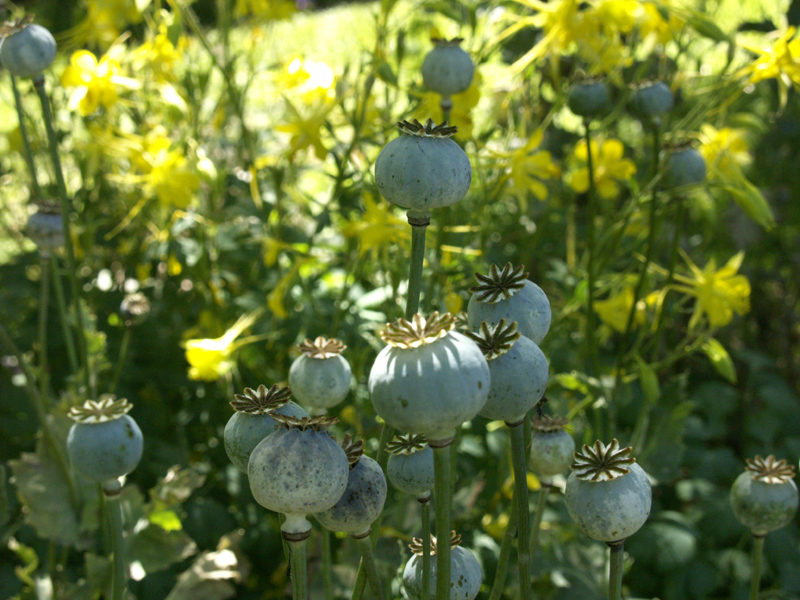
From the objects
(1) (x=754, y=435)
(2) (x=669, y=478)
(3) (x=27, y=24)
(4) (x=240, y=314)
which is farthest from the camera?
(1) (x=754, y=435)

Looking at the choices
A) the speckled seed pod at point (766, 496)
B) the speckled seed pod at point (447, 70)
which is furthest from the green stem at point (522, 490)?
the speckled seed pod at point (447, 70)

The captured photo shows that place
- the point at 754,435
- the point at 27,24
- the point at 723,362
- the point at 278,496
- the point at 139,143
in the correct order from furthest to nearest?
the point at 754,435, the point at 139,143, the point at 723,362, the point at 27,24, the point at 278,496

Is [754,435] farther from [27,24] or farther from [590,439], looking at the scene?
[27,24]

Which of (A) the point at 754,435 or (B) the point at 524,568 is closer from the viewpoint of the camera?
(B) the point at 524,568

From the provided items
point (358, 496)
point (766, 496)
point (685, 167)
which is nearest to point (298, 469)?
point (358, 496)

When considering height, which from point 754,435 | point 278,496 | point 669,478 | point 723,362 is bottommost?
point 754,435

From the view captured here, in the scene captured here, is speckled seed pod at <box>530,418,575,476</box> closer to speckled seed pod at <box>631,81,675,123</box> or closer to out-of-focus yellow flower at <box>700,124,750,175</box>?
speckled seed pod at <box>631,81,675,123</box>

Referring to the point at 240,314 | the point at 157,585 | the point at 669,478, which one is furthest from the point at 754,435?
the point at 157,585
